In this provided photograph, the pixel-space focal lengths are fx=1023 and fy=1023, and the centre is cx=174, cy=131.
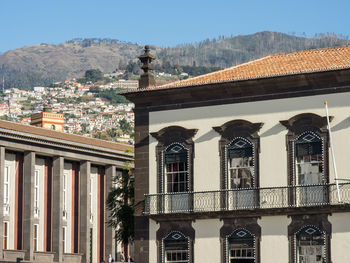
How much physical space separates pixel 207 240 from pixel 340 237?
19.9 feet

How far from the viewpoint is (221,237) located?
44812 millimetres

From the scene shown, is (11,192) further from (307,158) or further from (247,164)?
(307,158)

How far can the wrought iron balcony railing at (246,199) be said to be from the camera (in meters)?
42.9

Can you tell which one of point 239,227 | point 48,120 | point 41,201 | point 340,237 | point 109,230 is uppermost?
point 48,120

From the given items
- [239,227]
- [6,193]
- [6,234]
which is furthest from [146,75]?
[6,234]

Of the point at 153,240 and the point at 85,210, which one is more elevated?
the point at 85,210

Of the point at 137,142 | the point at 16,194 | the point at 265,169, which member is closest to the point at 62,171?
the point at 16,194

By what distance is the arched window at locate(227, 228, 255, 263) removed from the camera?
44406 millimetres

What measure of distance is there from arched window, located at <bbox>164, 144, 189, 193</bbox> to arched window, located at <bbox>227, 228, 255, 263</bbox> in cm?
332

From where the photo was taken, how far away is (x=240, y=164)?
149 ft

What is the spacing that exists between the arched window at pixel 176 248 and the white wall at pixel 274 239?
12.1 feet

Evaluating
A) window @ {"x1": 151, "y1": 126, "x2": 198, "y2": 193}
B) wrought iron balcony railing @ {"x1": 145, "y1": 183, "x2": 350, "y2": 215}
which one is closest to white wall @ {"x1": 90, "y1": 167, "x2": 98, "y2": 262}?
window @ {"x1": 151, "y1": 126, "x2": 198, "y2": 193}

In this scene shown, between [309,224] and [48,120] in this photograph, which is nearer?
[309,224]

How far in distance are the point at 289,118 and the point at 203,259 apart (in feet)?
23.8
